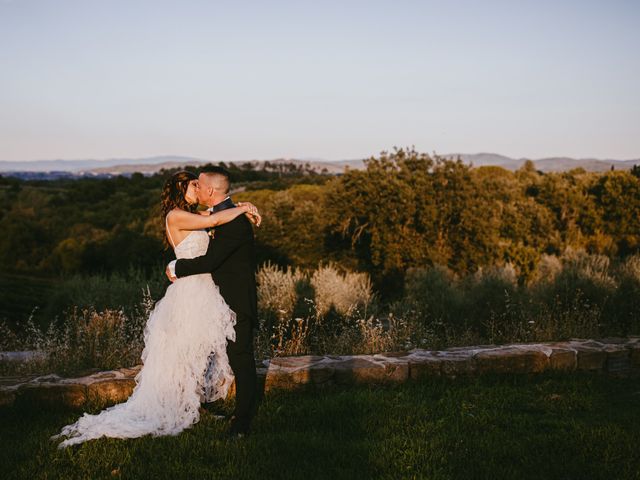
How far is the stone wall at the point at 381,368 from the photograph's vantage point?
5504mm

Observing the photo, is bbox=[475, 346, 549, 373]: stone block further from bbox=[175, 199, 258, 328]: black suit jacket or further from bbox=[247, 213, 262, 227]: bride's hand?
bbox=[247, 213, 262, 227]: bride's hand

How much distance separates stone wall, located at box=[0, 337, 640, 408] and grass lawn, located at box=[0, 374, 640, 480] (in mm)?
201

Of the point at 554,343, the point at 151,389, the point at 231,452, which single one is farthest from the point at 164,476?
the point at 554,343

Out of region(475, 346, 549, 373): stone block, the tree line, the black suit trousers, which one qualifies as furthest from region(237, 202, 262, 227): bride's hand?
the tree line

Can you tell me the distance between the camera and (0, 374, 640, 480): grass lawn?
4.11 metres

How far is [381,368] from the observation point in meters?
6.21

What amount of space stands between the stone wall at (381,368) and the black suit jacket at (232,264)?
133 centimetres

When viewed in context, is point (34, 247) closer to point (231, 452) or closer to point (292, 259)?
point (292, 259)

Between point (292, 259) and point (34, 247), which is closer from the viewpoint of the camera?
point (292, 259)

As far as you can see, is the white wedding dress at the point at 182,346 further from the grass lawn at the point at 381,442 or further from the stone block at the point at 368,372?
the stone block at the point at 368,372

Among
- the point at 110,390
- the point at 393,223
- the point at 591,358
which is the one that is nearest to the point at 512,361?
the point at 591,358

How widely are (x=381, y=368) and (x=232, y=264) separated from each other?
87.2 inches

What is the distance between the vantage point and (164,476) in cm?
403

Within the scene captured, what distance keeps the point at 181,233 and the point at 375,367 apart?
2.54 meters
